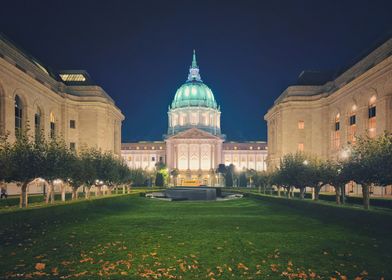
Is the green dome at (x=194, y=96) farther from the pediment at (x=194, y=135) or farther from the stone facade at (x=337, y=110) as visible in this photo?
the stone facade at (x=337, y=110)

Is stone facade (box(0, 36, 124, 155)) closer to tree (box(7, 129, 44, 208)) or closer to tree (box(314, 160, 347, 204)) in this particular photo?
tree (box(7, 129, 44, 208))

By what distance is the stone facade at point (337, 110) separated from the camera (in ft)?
176

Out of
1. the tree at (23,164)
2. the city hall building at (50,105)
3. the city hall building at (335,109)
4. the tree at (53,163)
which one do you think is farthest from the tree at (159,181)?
the tree at (23,164)

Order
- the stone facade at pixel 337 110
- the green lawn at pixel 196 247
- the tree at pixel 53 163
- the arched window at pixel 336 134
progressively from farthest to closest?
1. the arched window at pixel 336 134
2. the stone facade at pixel 337 110
3. the tree at pixel 53 163
4. the green lawn at pixel 196 247

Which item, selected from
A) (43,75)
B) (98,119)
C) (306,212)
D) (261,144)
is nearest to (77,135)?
(98,119)

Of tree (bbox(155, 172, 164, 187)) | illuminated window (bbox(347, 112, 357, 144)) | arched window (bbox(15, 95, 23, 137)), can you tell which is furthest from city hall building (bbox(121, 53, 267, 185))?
arched window (bbox(15, 95, 23, 137))

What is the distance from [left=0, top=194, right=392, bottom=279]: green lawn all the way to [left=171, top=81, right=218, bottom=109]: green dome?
6084 inches

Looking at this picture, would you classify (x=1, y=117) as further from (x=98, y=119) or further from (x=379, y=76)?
(x=379, y=76)

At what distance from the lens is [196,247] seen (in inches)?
572

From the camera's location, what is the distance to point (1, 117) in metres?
50.7

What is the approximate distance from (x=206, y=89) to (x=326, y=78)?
100555 mm

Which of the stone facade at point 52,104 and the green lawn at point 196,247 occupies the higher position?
the stone facade at point 52,104

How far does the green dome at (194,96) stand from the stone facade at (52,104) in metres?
81.7

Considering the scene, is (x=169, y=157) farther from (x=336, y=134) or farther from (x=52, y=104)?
(x=336, y=134)
